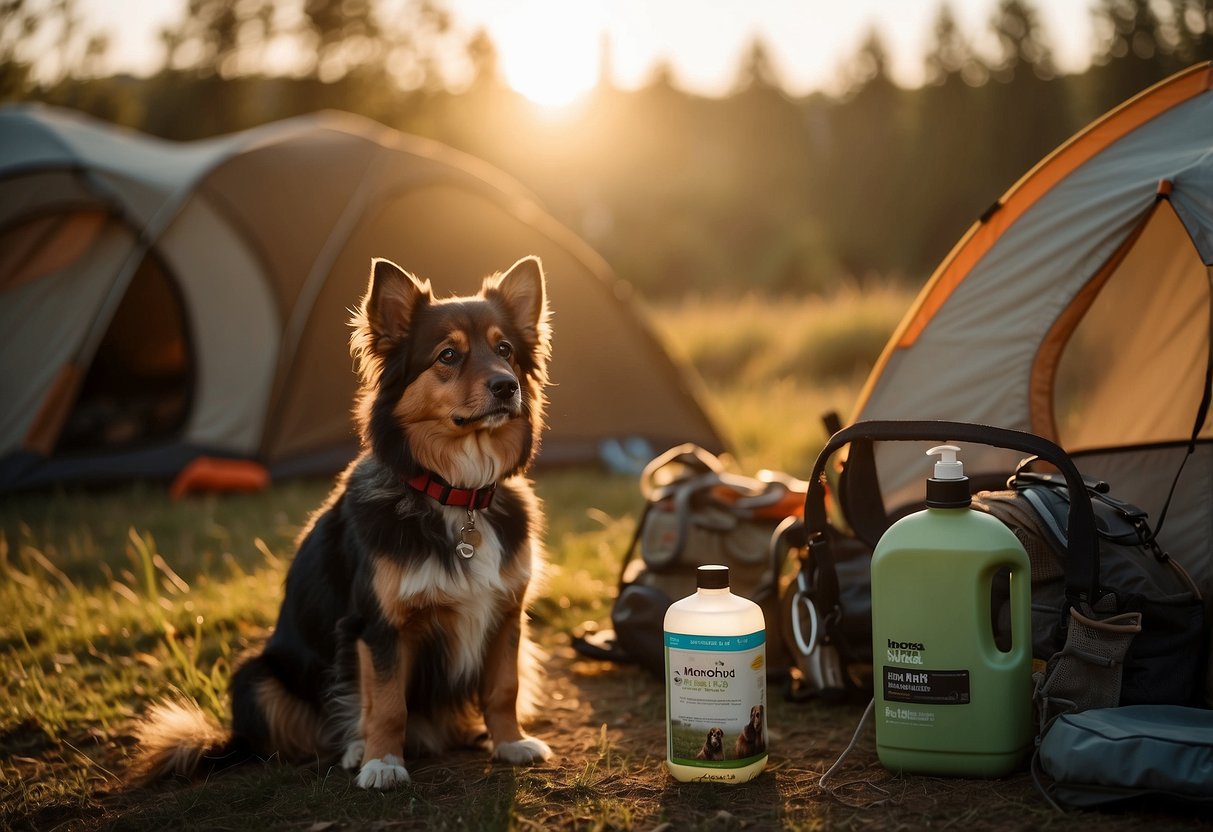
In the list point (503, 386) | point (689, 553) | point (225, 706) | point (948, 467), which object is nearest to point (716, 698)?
point (948, 467)

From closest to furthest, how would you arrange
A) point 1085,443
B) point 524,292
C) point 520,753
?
point 520,753 → point 524,292 → point 1085,443

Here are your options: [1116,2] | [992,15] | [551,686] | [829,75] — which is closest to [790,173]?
[829,75]

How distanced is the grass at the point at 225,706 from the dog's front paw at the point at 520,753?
53 mm

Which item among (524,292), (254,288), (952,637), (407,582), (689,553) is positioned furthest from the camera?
(254,288)

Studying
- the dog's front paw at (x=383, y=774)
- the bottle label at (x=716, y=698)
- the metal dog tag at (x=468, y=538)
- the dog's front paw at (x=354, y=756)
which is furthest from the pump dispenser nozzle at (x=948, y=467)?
the dog's front paw at (x=354, y=756)

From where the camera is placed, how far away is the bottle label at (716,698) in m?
2.59

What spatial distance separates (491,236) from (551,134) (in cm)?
2896

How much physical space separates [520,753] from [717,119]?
43.4 meters

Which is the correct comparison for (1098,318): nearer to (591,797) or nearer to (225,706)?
(591,797)

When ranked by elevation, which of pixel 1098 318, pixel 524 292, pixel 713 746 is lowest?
pixel 713 746

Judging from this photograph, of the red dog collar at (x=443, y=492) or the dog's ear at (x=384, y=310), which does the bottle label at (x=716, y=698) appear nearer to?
the red dog collar at (x=443, y=492)

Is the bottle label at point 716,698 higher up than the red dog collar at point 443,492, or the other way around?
the red dog collar at point 443,492

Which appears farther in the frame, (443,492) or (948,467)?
(443,492)

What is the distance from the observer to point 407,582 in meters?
2.75
